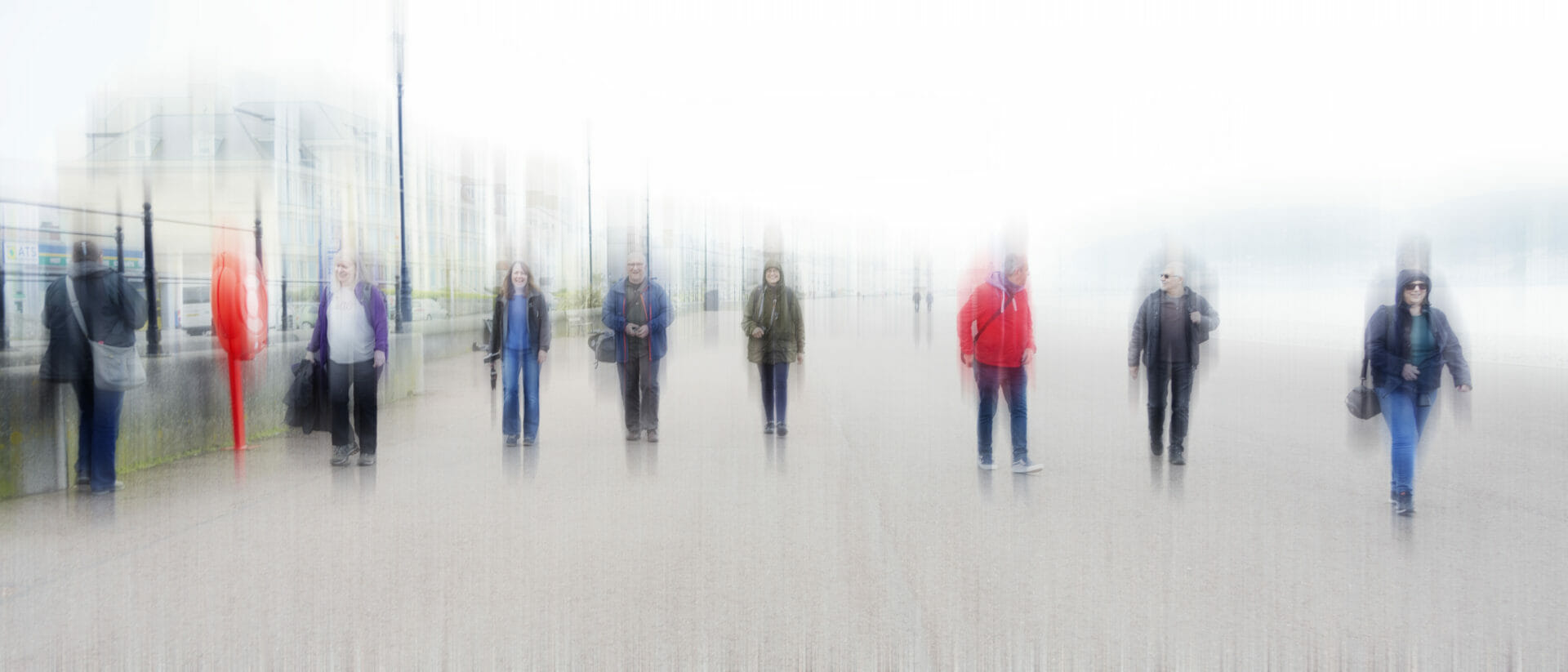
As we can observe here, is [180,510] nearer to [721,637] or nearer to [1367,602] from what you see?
[721,637]

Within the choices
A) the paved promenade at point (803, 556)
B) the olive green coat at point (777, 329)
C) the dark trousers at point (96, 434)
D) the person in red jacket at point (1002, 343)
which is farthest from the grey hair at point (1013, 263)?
the dark trousers at point (96, 434)

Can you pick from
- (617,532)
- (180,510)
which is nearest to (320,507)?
(180,510)

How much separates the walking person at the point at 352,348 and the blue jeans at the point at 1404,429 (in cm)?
686

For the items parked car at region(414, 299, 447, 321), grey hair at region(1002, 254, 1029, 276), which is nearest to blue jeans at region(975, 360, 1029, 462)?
grey hair at region(1002, 254, 1029, 276)

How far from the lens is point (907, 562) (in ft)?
15.7

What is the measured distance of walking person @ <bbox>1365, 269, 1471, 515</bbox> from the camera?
585 cm

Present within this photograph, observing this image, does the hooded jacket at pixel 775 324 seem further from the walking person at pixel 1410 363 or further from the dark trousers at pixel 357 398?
the walking person at pixel 1410 363

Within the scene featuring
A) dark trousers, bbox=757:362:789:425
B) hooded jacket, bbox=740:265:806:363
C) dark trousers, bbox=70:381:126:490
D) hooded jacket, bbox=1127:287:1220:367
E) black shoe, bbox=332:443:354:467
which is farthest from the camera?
dark trousers, bbox=757:362:789:425

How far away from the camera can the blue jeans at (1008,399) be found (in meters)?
7.30

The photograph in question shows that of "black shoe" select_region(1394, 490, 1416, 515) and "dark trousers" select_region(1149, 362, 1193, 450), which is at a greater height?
"dark trousers" select_region(1149, 362, 1193, 450)

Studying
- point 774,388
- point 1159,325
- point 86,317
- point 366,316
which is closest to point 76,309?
→ point 86,317

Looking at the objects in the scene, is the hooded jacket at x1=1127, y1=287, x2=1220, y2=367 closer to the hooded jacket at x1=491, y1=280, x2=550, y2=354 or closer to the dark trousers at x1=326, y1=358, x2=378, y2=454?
the hooded jacket at x1=491, y1=280, x2=550, y2=354

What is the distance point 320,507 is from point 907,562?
3.74 metres

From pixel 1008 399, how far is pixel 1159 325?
1274 mm
